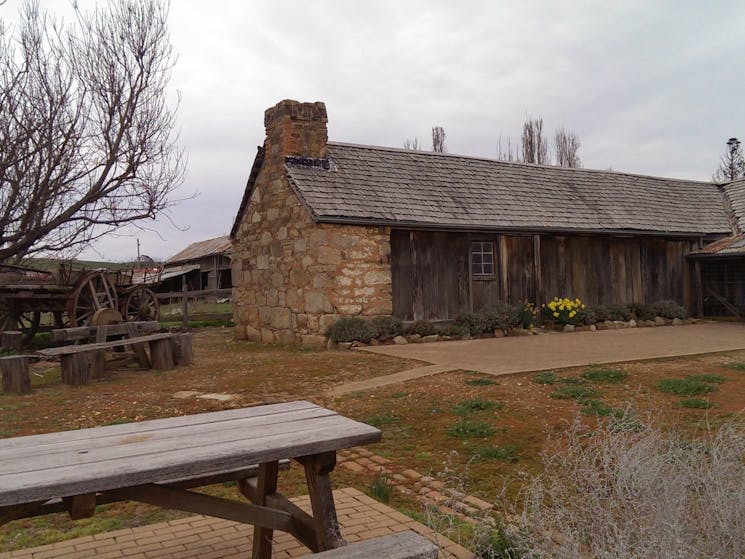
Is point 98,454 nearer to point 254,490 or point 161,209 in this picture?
point 254,490

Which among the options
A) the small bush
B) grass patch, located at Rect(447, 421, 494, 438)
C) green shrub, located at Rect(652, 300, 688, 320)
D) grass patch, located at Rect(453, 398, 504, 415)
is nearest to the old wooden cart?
the small bush

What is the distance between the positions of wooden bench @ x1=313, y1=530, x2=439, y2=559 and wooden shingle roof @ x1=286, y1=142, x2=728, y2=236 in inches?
389

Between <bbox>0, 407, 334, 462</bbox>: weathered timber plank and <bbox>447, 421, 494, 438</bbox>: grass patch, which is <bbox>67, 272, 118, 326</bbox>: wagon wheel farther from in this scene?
<bbox>0, 407, 334, 462</bbox>: weathered timber plank

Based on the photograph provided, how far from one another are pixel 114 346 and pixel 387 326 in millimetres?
5235

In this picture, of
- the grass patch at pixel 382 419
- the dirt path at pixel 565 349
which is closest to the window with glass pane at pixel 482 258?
the dirt path at pixel 565 349

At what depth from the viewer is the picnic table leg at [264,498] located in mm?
3043

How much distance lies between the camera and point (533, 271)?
15305mm

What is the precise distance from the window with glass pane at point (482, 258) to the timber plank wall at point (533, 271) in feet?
0.34

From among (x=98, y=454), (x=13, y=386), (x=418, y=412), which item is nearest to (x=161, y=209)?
(x=13, y=386)

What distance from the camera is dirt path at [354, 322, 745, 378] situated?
9.25m

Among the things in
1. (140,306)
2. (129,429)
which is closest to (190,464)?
(129,429)

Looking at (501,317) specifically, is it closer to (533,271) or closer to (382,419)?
(533,271)

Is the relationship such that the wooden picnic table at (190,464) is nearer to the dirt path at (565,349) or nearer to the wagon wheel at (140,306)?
the dirt path at (565,349)

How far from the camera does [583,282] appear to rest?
16094 mm
